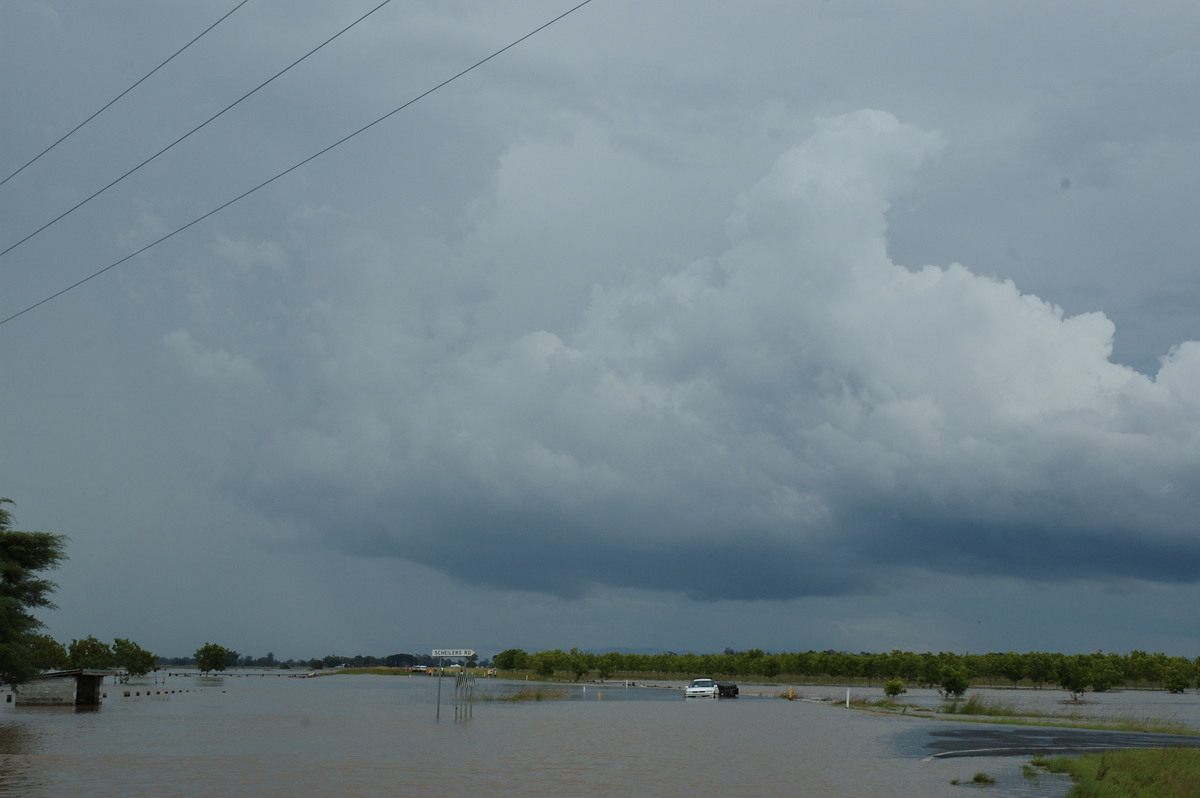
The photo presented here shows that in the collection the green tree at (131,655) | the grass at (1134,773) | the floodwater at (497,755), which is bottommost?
the green tree at (131,655)

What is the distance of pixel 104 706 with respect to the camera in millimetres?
86875

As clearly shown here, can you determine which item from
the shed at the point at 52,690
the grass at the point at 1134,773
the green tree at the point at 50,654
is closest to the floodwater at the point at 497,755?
the grass at the point at 1134,773

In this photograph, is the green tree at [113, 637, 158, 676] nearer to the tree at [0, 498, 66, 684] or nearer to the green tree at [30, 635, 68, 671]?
the green tree at [30, 635, 68, 671]

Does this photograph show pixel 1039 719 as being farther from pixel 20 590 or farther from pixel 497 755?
pixel 20 590

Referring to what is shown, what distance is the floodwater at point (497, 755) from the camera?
1271 inches

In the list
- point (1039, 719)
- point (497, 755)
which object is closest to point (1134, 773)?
point (497, 755)

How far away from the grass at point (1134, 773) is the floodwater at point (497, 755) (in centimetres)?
146

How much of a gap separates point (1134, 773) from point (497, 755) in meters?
24.2

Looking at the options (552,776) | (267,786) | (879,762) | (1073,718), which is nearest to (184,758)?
(267,786)

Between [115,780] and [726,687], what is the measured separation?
95259 mm

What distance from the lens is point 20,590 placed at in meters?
73.5

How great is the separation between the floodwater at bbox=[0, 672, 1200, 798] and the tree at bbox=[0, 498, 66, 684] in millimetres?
3656

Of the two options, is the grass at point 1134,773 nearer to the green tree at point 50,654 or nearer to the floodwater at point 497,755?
the floodwater at point 497,755

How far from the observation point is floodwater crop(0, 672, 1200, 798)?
32281 millimetres
